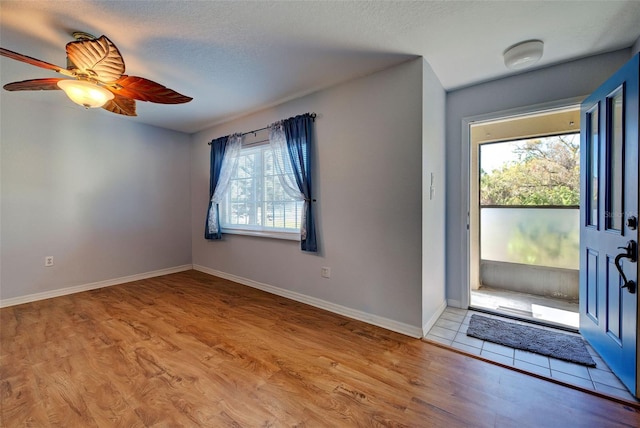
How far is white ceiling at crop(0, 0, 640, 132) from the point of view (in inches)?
67.0

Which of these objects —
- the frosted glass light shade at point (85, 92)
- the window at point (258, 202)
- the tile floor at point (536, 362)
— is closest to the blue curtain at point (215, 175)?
the window at point (258, 202)

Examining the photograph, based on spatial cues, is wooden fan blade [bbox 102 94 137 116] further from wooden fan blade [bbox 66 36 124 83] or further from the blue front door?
the blue front door

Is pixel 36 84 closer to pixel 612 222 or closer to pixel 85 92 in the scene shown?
pixel 85 92

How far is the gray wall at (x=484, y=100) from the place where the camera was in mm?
2266

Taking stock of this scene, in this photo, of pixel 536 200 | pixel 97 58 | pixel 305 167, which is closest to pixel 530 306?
pixel 536 200

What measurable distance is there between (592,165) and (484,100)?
111 centimetres

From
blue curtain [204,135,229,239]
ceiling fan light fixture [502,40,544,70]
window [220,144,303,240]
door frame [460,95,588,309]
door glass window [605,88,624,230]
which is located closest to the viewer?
door glass window [605,88,624,230]

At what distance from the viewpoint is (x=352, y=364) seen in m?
1.92

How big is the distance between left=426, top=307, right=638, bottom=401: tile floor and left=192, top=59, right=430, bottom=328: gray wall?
345 mm

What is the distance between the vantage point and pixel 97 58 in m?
1.70

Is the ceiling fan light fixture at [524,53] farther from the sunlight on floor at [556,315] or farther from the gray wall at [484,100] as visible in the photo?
the sunlight on floor at [556,315]

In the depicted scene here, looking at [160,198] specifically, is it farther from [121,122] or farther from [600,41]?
[600,41]

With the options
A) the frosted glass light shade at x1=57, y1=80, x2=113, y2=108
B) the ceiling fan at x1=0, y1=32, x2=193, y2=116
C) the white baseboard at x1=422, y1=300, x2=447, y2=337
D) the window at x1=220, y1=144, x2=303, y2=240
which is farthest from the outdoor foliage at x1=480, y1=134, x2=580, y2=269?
the frosted glass light shade at x1=57, y1=80, x2=113, y2=108

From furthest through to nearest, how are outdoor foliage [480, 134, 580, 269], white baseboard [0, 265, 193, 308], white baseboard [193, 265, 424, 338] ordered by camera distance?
outdoor foliage [480, 134, 580, 269] < white baseboard [0, 265, 193, 308] < white baseboard [193, 265, 424, 338]
